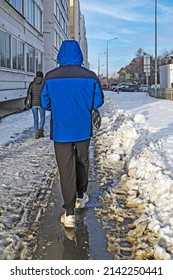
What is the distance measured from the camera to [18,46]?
22141 mm

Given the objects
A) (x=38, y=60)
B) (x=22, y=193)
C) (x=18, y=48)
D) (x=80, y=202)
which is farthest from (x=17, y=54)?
(x=80, y=202)

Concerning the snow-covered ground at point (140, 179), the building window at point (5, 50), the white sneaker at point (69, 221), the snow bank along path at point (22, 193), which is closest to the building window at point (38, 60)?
the building window at point (5, 50)

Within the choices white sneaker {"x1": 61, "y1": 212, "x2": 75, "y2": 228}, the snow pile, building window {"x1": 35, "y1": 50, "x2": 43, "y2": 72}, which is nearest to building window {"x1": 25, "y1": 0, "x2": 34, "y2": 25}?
building window {"x1": 35, "y1": 50, "x2": 43, "y2": 72}

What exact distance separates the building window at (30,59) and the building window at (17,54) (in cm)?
174

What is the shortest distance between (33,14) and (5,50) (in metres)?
9.76

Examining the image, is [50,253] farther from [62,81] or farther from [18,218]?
[62,81]

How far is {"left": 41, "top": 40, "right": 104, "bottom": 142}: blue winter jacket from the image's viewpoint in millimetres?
4812

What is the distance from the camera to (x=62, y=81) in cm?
479

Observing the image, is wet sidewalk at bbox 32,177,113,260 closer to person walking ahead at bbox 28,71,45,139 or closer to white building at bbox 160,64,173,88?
person walking ahead at bbox 28,71,45,139

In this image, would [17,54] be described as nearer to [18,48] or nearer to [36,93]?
[18,48]

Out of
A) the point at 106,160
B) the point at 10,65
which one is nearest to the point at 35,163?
the point at 106,160

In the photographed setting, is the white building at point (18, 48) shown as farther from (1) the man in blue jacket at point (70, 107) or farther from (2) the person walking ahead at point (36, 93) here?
(1) the man in blue jacket at point (70, 107)

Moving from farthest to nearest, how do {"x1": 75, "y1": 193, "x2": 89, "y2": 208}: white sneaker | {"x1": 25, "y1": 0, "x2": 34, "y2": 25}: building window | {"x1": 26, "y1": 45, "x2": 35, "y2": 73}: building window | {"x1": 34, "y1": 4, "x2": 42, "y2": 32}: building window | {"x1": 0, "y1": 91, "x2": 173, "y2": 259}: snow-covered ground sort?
{"x1": 34, "y1": 4, "x2": 42, "y2": 32}: building window → {"x1": 26, "y1": 45, "x2": 35, "y2": 73}: building window → {"x1": 25, "y1": 0, "x2": 34, "y2": 25}: building window → {"x1": 75, "y1": 193, "x2": 89, "y2": 208}: white sneaker → {"x1": 0, "y1": 91, "x2": 173, "y2": 259}: snow-covered ground
